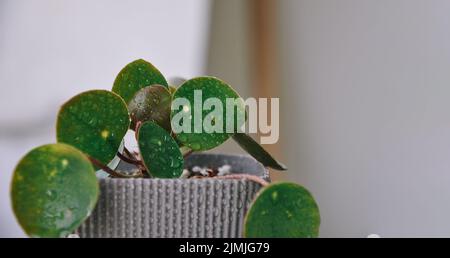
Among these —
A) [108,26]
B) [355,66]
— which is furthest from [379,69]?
[108,26]

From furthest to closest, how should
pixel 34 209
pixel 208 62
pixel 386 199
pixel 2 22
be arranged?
1. pixel 208 62
2. pixel 386 199
3. pixel 2 22
4. pixel 34 209

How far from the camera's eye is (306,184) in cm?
118

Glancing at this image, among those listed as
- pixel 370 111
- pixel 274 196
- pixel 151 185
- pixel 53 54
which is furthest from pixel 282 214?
pixel 370 111

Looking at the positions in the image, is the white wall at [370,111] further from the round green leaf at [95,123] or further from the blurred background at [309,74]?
the round green leaf at [95,123]

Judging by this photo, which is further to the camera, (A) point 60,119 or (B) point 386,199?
(B) point 386,199

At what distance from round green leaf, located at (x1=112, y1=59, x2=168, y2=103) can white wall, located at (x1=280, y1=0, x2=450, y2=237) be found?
0.66 meters

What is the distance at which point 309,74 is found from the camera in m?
1.17

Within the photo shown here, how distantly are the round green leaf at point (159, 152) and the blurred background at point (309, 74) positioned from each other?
32cm

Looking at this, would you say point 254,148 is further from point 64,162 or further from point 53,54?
point 53,54

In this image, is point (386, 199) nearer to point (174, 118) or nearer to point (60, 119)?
point (174, 118)

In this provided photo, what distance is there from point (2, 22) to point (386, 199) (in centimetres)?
90

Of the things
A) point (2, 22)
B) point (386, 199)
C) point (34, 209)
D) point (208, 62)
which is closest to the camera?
point (34, 209)

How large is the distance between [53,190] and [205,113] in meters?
0.18

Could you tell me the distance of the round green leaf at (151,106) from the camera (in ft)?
1.64
